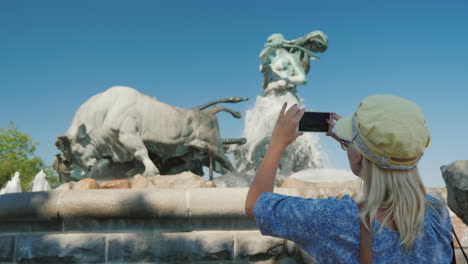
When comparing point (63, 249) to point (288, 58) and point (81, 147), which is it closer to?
point (81, 147)

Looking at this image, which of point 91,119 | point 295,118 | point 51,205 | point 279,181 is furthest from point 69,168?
point 295,118

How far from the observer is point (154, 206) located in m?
3.42

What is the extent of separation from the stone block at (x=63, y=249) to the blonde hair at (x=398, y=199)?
9.01ft

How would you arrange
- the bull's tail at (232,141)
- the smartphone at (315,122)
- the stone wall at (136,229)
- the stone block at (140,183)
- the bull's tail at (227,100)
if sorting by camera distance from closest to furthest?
the smartphone at (315,122) < the stone wall at (136,229) < the stone block at (140,183) < the bull's tail at (227,100) < the bull's tail at (232,141)

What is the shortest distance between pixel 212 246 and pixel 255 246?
0.35 metres

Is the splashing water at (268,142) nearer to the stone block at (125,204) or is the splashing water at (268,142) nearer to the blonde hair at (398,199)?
the stone block at (125,204)

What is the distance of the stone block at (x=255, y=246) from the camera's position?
354cm

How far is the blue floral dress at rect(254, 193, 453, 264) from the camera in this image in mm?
1184

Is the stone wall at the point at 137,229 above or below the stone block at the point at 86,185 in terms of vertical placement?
below

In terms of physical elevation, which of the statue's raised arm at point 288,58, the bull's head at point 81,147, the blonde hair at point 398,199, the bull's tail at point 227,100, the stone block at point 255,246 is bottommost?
the stone block at point 255,246

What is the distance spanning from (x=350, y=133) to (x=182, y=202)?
2.29 metres

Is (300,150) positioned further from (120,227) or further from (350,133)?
(350,133)

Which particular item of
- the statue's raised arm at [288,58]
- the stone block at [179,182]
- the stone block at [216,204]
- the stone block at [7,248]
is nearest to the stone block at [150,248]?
the stone block at [216,204]

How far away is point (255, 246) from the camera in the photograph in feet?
11.6
